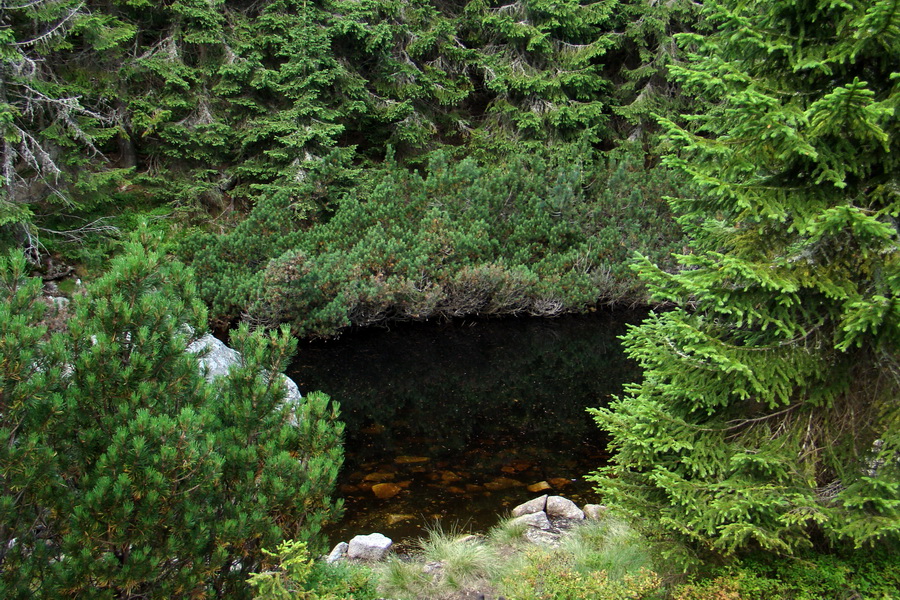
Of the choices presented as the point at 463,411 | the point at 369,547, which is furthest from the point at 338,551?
the point at 463,411

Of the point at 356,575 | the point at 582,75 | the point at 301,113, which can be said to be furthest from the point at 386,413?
the point at 582,75

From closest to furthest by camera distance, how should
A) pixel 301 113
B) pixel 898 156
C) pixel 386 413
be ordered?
pixel 898 156, pixel 386 413, pixel 301 113

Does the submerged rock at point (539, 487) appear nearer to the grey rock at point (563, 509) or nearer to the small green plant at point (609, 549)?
the grey rock at point (563, 509)

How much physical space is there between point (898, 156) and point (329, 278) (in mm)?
9914

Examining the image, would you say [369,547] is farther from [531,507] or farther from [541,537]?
[531,507]

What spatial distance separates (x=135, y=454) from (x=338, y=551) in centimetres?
331

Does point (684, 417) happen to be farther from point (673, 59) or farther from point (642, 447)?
point (673, 59)

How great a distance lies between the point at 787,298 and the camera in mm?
3328

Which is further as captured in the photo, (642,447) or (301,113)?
(301,113)

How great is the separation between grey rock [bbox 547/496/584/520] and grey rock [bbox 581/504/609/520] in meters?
0.09

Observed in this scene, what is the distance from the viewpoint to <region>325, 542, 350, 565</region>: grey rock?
5535 mm

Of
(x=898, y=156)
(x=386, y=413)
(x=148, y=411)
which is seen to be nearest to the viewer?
(x=148, y=411)

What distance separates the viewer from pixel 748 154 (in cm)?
346

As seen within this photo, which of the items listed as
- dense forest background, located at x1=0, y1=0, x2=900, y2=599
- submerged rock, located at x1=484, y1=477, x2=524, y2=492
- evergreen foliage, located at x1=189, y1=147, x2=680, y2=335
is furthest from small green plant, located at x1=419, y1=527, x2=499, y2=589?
evergreen foliage, located at x1=189, y1=147, x2=680, y2=335
